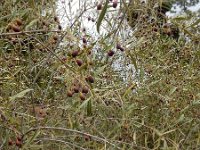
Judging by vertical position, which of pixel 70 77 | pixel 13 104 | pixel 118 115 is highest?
pixel 70 77

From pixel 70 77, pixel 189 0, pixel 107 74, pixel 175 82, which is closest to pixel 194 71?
pixel 175 82

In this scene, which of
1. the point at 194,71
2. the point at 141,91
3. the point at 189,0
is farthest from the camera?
the point at 189,0

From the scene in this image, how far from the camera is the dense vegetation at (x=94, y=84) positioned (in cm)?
209

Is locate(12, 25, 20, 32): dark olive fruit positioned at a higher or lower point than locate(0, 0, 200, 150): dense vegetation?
higher

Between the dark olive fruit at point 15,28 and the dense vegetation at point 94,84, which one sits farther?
the dense vegetation at point 94,84

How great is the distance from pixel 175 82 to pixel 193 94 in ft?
0.60

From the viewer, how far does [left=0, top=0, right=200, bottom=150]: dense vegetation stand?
2086mm

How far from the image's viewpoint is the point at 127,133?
97.4 inches

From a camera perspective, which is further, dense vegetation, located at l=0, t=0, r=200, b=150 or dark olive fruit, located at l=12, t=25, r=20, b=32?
dense vegetation, located at l=0, t=0, r=200, b=150

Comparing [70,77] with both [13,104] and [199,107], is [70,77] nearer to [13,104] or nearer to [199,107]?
[13,104]

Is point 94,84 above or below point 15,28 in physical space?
below

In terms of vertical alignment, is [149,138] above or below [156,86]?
below

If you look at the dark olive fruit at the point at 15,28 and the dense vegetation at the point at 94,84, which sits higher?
the dark olive fruit at the point at 15,28

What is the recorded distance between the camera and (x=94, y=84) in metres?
2.87
